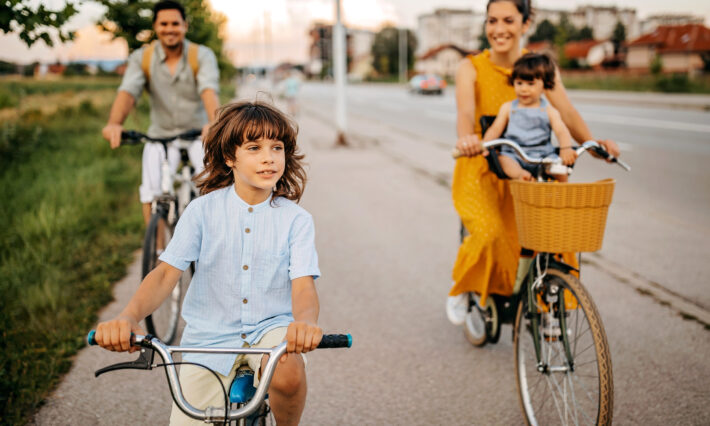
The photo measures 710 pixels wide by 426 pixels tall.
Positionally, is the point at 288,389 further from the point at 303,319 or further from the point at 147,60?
the point at 147,60

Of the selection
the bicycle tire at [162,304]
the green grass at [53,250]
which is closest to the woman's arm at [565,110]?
the bicycle tire at [162,304]

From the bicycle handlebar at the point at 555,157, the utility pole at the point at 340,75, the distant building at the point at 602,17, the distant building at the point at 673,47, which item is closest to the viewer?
Result: the bicycle handlebar at the point at 555,157

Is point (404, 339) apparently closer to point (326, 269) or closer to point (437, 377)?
point (437, 377)

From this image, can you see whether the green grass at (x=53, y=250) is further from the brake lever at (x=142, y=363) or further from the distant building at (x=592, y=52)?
the distant building at (x=592, y=52)

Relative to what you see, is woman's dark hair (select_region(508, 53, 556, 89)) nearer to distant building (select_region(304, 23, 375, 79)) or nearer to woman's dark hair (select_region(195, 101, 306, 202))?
woman's dark hair (select_region(195, 101, 306, 202))

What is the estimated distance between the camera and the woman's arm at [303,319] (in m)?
1.80

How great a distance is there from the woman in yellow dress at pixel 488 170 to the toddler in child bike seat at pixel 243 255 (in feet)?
4.96

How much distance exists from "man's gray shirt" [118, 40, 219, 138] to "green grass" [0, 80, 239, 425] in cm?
147

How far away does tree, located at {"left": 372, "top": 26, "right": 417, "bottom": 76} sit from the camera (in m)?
105

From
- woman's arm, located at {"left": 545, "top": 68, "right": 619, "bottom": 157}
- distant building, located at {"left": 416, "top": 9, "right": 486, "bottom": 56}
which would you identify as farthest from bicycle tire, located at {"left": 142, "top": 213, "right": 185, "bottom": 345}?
distant building, located at {"left": 416, "top": 9, "right": 486, "bottom": 56}

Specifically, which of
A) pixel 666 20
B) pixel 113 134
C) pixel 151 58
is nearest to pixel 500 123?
pixel 113 134

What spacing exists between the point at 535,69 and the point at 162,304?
281 centimetres

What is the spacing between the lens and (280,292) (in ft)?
7.48

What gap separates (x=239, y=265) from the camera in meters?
2.26
